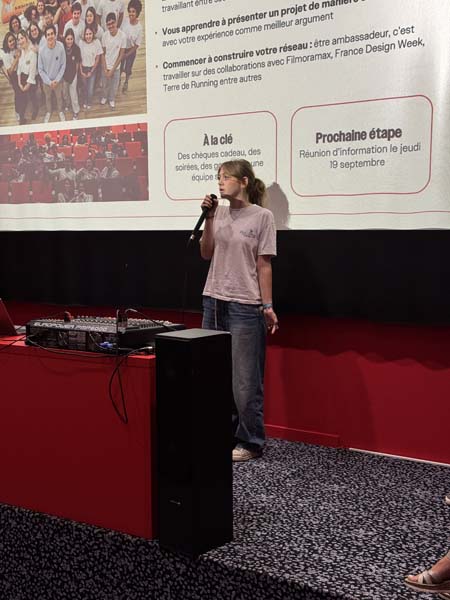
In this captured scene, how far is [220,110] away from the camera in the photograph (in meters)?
3.59

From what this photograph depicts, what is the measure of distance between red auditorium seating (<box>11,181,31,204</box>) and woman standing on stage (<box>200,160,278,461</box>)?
5.26 ft

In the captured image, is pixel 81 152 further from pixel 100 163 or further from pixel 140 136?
pixel 140 136

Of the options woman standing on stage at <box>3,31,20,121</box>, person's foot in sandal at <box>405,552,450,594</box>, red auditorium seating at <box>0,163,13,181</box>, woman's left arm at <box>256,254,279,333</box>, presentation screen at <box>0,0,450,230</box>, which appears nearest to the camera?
person's foot in sandal at <box>405,552,450,594</box>

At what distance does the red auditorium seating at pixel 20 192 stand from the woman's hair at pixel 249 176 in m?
1.68

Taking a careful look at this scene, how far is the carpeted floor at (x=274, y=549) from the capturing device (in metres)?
2.12

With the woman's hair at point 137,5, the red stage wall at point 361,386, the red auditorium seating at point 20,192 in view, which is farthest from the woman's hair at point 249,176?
the red auditorium seating at point 20,192

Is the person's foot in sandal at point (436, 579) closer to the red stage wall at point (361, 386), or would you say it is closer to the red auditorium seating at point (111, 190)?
the red stage wall at point (361, 386)

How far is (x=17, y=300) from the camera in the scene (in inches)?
178

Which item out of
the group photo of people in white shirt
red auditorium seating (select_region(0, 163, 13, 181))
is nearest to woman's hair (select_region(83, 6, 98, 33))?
the group photo of people in white shirt

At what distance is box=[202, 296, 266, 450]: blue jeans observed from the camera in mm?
3186

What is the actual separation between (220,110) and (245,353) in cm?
128

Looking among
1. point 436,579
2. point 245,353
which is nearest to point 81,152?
point 245,353

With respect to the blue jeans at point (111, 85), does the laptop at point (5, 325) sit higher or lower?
lower

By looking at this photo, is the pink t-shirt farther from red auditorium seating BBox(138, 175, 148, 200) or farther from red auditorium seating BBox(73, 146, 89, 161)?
red auditorium seating BBox(73, 146, 89, 161)
